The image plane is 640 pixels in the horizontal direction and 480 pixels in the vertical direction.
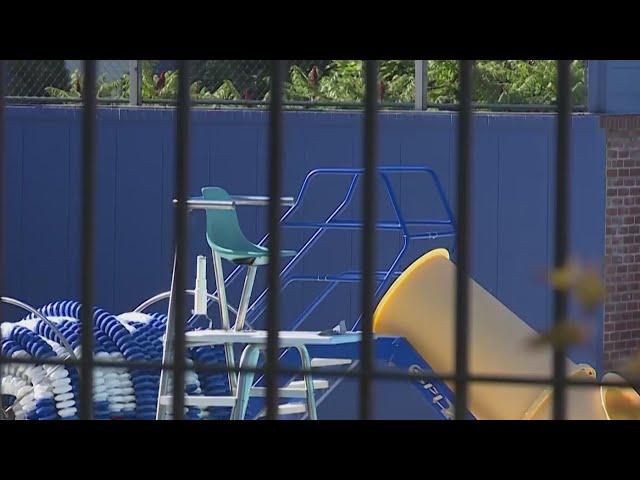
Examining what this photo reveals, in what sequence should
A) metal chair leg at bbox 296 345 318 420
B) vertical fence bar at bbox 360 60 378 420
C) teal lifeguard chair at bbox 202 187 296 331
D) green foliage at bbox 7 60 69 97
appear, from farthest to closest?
green foliage at bbox 7 60 69 97
teal lifeguard chair at bbox 202 187 296 331
metal chair leg at bbox 296 345 318 420
vertical fence bar at bbox 360 60 378 420

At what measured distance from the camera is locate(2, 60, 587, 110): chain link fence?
10.9m

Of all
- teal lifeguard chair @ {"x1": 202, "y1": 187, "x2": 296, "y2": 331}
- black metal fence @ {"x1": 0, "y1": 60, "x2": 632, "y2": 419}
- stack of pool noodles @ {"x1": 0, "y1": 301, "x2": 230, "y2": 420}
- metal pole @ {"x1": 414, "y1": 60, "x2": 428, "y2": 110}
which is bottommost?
stack of pool noodles @ {"x1": 0, "y1": 301, "x2": 230, "y2": 420}

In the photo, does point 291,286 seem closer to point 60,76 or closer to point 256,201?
point 60,76

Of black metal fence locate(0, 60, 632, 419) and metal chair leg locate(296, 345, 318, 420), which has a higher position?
black metal fence locate(0, 60, 632, 419)

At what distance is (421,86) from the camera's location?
10906 millimetres

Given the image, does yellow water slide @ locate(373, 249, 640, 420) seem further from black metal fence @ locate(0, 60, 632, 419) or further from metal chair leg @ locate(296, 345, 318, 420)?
black metal fence @ locate(0, 60, 632, 419)

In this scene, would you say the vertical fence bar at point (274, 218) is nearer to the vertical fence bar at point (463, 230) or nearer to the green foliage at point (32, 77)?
the vertical fence bar at point (463, 230)

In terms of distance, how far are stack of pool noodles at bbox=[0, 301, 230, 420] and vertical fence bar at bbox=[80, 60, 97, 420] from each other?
17.5ft

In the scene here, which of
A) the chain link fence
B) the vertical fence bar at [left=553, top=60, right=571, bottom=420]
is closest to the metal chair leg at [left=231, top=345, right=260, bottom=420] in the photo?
the chain link fence

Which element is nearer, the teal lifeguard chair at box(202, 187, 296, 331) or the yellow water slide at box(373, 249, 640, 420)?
the yellow water slide at box(373, 249, 640, 420)

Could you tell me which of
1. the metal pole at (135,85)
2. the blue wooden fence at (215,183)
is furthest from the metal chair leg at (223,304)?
the metal pole at (135,85)
